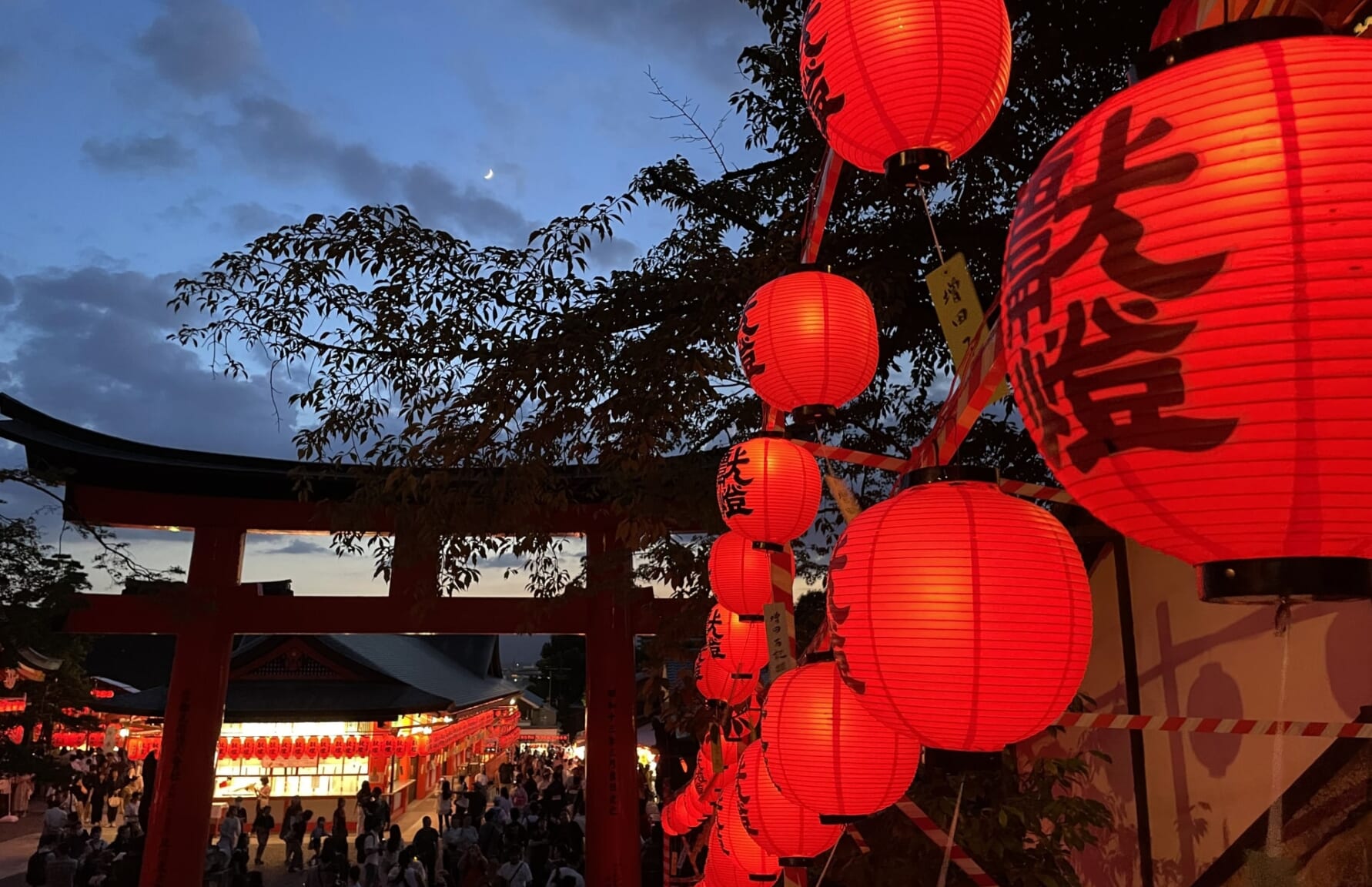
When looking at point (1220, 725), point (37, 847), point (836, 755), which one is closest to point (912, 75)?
point (836, 755)

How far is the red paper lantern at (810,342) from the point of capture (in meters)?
3.33

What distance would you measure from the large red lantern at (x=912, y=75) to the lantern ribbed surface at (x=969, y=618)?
1175mm

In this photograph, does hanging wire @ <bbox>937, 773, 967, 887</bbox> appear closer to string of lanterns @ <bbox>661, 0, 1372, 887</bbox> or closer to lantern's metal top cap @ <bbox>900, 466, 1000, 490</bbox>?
string of lanterns @ <bbox>661, 0, 1372, 887</bbox>

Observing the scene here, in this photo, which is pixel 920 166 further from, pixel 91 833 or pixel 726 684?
pixel 91 833

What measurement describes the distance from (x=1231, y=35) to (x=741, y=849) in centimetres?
397

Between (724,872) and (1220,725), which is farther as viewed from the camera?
(724,872)

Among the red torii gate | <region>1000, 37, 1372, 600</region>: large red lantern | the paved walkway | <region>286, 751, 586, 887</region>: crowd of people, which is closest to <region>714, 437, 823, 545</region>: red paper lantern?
<region>1000, 37, 1372, 600</region>: large red lantern

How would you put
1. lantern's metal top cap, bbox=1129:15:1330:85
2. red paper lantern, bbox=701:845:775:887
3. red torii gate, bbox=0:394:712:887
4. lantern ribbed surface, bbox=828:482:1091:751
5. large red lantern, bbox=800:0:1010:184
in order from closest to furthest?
lantern's metal top cap, bbox=1129:15:1330:85, lantern ribbed surface, bbox=828:482:1091:751, large red lantern, bbox=800:0:1010:184, red paper lantern, bbox=701:845:775:887, red torii gate, bbox=0:394:712:887

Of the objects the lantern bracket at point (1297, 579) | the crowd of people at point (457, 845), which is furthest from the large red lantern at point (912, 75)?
the crowd of people at point (457, 845)

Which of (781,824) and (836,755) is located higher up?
(836,755)

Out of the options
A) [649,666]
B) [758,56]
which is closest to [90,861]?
[649,666]

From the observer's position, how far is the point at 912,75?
92.9 inches

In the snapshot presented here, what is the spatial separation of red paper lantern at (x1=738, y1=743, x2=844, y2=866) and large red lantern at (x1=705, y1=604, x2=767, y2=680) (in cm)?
130

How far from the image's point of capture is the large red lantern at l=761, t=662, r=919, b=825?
2490mm
